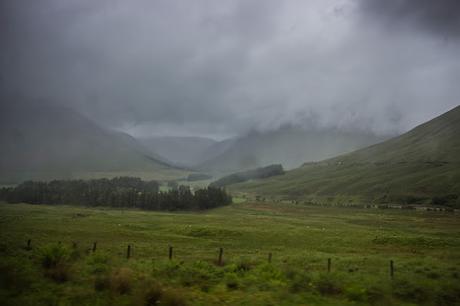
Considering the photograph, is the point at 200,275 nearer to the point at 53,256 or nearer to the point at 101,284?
the point at 101,284

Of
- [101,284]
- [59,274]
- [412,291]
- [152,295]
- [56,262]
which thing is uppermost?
[56,262]

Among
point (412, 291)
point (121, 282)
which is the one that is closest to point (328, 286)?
point (412, 291)

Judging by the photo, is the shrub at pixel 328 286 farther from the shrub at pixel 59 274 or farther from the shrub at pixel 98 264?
the shrub at pixel 59 274

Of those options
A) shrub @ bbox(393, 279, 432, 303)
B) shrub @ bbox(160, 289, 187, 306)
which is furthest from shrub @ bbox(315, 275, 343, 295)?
shrub @ bbox(160, 289, 187, 306)

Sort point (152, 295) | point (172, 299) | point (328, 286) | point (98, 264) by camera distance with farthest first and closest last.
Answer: point (98, 264) → point (328, 286) → point (152, 295) → point (172, 299)

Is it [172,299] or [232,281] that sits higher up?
[172,299]

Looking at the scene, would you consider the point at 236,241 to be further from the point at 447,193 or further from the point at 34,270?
the point at 447,193

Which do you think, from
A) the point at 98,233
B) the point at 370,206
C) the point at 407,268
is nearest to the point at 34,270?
the point at 407,268

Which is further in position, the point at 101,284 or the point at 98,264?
the point at 98,264

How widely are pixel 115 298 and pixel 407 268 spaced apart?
25.1 metres

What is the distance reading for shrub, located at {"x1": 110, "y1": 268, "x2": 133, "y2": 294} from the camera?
19.6 m

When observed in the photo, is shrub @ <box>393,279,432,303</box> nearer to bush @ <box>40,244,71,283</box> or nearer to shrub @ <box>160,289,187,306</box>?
shrub @ <box>160,289,187,306</box>

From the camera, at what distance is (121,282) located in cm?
1989

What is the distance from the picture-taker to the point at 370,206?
170 meters
